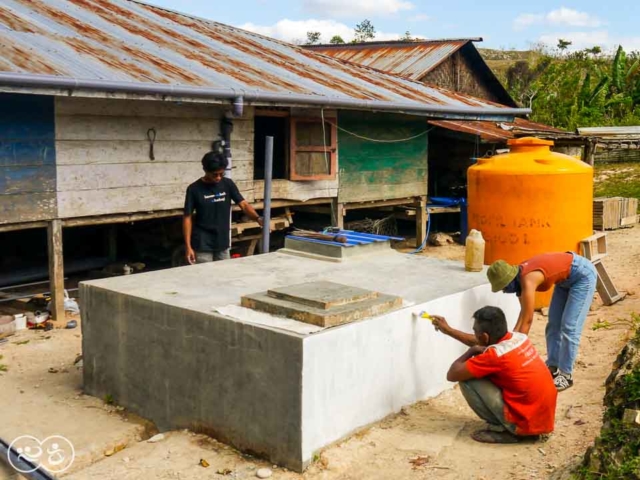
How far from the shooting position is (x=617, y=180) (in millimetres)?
19359

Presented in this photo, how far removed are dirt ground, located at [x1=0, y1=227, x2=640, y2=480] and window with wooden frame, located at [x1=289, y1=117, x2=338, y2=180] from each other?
5.03m

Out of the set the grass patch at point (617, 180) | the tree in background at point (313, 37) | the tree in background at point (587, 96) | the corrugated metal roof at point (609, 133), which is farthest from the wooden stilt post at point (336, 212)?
the tree in background at point (313, 37)

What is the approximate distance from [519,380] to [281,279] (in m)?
2.14

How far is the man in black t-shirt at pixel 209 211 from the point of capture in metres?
6.81

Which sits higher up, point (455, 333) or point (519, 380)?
point (455, 333)

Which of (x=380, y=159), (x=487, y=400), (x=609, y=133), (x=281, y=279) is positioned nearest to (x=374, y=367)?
(x=487, y=400)

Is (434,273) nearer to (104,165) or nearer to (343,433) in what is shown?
(343,433)

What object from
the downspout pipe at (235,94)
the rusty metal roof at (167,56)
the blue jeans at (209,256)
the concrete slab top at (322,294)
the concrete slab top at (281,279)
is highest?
the rusty metal roof at (167,56)

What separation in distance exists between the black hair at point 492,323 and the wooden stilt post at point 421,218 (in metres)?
8.74

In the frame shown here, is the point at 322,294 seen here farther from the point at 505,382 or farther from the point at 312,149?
the point at 312,149

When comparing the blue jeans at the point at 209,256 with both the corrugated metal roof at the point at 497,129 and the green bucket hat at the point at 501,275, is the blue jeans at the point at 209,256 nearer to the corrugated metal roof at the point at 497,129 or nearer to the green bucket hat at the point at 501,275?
the green bucket hat at the point at 501,275

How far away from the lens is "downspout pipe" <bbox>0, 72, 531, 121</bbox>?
6.47m

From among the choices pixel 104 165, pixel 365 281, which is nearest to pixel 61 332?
pixel 104 165

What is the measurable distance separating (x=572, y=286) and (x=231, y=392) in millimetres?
2834
